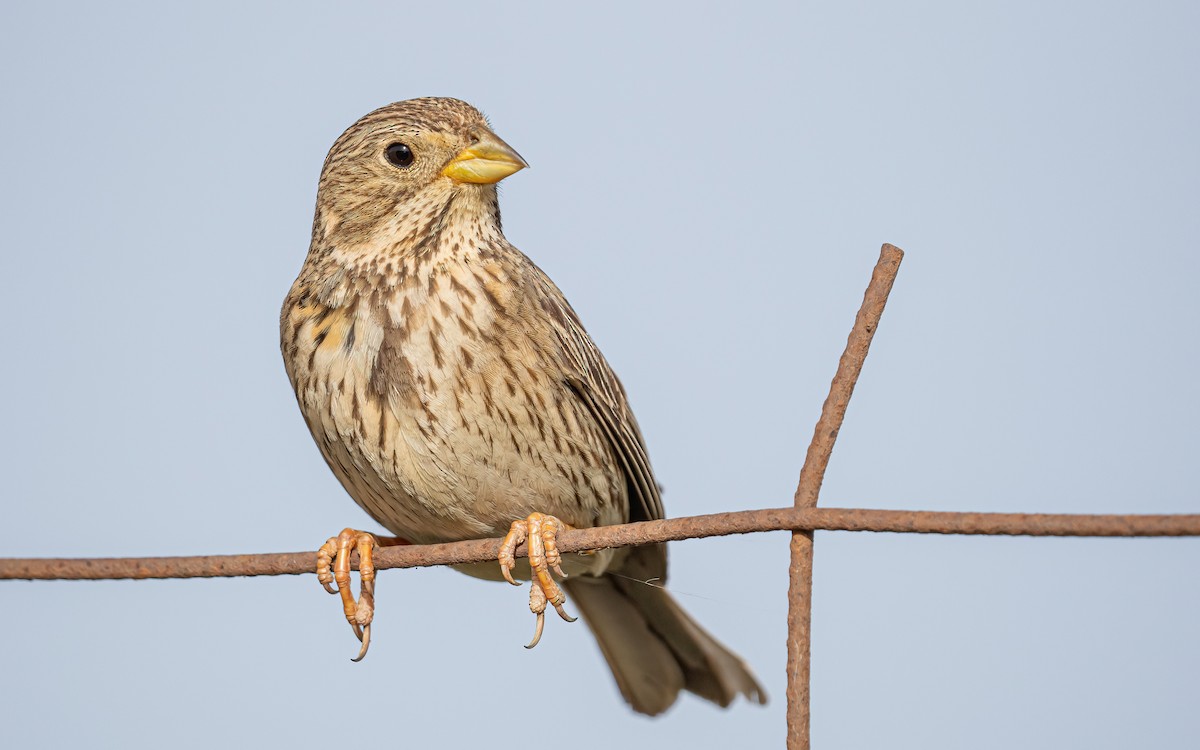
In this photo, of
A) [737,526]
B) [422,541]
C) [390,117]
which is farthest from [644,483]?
[737,526]

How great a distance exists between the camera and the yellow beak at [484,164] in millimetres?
4797

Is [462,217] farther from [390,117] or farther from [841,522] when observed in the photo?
[841,522]

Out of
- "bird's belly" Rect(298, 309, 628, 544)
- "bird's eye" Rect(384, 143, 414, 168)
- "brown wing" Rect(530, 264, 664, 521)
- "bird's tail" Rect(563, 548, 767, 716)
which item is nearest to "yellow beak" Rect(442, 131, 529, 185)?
"bird's eye" Rect(384, 143, 414, 168)

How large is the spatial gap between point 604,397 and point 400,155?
1123 mm

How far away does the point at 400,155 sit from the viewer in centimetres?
491

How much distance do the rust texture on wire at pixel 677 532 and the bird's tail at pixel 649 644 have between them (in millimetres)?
1881

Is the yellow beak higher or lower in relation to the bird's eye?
lower

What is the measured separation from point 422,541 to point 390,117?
156 cm

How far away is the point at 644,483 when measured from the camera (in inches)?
207

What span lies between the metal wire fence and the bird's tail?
2.12 metres

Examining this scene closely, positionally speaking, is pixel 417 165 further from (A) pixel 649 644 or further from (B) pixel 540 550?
(A) pixel 649 644

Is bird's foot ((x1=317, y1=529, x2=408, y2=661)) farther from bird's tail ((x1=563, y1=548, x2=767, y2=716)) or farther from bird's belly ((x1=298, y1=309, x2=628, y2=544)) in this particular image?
bird's tail ((x1=563, y1=548, x2=767, y2=716))

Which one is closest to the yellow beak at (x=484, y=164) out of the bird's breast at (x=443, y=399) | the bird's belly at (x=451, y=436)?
the bird's breast at (x=443, y=399)

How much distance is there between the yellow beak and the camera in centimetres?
480
